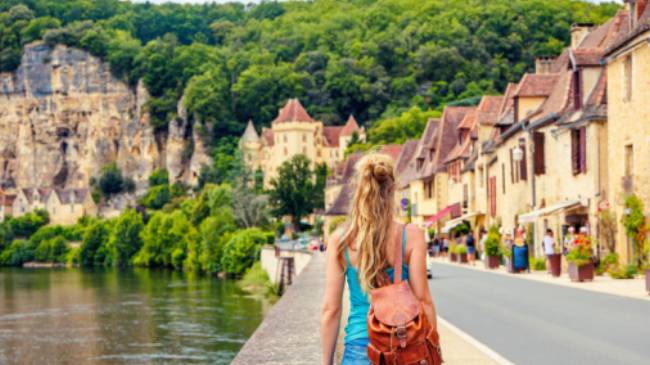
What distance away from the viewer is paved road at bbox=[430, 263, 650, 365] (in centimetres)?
1099

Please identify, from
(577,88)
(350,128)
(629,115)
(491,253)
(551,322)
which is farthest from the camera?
(350,128)

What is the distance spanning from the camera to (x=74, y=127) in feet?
568

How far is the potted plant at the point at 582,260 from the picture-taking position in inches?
917

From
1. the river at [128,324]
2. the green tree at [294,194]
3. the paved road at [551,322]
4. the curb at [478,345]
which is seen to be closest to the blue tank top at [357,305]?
the curb at [478,345]

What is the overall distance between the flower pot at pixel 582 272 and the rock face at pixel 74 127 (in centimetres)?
14278

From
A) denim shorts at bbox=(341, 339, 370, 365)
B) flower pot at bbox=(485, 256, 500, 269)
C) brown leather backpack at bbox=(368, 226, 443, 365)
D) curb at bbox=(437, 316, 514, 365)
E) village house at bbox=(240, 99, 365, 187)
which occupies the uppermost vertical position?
village house at bbox=(240, 99, 365, 187)

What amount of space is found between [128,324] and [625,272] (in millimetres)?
24202

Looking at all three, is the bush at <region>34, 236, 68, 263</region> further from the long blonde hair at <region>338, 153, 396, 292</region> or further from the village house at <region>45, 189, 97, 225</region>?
the long blonde hair at <region>338, 153, 396, 292</region>

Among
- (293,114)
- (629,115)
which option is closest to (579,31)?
(629,115)

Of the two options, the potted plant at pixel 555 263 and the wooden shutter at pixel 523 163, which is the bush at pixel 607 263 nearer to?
the potted plant at pixel 555 263

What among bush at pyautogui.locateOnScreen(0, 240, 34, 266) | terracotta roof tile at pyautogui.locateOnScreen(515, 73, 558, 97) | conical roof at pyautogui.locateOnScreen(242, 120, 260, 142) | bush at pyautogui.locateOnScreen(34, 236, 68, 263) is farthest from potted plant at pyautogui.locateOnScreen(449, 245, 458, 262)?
conical roof at pyautogui.locateOnScreen(242, 120, 260, 142)

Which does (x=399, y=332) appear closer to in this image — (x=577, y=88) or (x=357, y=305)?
(x=357, y=305)

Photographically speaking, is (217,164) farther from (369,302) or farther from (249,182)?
(369,302)

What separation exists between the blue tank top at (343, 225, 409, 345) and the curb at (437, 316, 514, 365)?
5.94 meters
